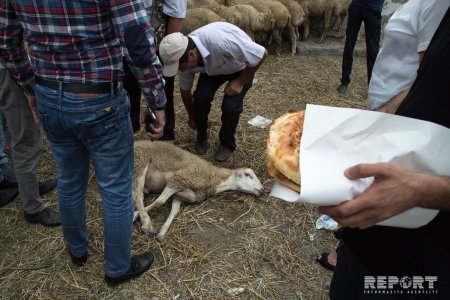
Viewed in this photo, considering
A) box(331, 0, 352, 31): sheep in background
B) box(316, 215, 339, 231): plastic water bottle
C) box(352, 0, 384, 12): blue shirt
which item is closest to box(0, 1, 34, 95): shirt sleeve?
box(316, 215, 339, 231): plastic water bottle

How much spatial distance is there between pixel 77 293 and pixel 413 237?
7.59 ft

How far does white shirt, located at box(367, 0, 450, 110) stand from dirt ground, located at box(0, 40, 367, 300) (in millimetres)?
1782

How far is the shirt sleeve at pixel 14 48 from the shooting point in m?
2.00

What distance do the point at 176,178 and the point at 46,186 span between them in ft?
3.93

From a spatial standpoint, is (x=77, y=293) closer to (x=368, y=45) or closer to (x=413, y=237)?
(x=413, y=237)

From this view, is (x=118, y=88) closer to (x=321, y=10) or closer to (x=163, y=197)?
(x=163, y=197)

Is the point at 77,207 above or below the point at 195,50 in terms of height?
below

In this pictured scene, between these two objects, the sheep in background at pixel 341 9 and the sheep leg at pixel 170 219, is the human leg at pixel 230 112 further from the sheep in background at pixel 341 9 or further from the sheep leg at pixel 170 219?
the sheep in background at pixel 341 9

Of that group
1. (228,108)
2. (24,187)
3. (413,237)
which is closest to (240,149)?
(228,108)

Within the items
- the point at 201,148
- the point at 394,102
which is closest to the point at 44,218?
the point at 201,148

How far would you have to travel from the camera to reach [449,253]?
1.07m

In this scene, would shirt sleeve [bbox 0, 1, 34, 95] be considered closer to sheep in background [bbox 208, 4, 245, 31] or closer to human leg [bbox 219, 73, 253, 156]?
human leg [bbox 219, 73, 253, 156]

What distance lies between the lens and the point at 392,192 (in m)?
0.93

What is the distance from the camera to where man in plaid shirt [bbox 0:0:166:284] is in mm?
1838
